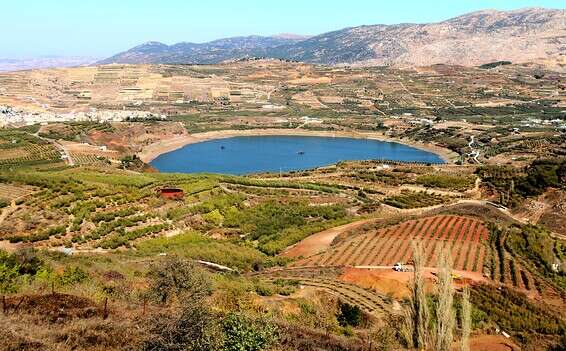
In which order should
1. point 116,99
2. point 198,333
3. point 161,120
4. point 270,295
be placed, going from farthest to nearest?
point 116,99, point 161,120, point 270,295, point 198,333

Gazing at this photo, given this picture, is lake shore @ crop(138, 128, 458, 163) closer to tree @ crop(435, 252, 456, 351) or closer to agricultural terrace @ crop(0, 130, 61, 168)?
agricultural terrace @ crop(0, 130, 61, 168)

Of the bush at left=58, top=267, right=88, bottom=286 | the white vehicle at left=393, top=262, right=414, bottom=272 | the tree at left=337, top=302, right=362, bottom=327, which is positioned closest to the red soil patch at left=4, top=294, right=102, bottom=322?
the bush at left=58, top=267, right=88, bottom=286

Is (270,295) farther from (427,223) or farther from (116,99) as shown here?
(116,99)

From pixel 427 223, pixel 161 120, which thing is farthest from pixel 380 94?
pixel 427 223

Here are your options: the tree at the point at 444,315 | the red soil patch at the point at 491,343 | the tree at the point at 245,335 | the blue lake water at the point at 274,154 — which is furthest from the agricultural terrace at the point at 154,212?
the blue lake water at the point at 274,154

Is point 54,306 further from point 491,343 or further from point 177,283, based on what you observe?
point 491,343

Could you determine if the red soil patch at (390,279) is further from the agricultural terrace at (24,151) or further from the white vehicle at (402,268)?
the agricultural terrace at (24,151)
